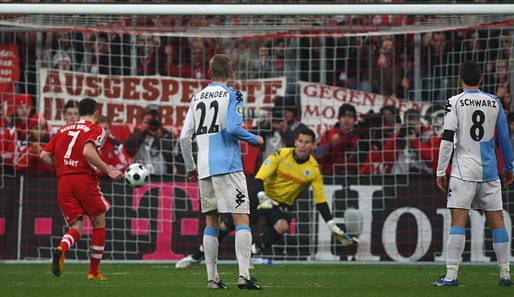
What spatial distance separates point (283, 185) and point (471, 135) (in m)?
4.00

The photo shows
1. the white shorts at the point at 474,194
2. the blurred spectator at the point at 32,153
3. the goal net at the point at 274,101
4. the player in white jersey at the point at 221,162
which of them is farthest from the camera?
the blurred spectator at the point at 32,153

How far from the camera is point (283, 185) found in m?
13.1

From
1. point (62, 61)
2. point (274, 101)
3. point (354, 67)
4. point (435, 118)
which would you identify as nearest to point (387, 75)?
point (354, 67)

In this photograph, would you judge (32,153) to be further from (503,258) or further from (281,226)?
(503,258)

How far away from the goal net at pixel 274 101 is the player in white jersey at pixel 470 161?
463 centimetres

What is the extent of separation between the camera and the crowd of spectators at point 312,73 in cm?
1474

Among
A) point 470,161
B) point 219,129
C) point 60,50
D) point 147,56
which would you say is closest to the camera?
point 219,129

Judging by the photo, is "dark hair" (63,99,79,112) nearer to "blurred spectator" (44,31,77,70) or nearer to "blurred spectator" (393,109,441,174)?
"blurred spectator" (44,31,77,70)

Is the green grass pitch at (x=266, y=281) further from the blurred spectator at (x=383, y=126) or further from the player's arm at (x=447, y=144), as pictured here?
the blurred spectator at (x=383, y=126)

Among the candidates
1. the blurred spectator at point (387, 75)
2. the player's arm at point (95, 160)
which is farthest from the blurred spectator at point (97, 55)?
the player's arm at point (95, 160)

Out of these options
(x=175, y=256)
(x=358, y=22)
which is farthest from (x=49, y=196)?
(x=358, y=22)

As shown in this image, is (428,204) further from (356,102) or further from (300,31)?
(300,31)

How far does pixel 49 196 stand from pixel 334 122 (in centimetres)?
425

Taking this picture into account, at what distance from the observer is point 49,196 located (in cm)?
1440
